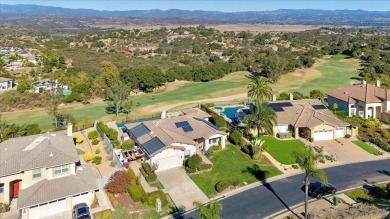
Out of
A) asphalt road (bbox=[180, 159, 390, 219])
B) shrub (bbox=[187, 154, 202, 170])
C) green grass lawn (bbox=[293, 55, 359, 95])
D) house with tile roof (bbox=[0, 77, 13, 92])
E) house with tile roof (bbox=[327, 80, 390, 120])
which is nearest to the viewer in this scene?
asphalt road (bbox=[180, 159, 390, 219])

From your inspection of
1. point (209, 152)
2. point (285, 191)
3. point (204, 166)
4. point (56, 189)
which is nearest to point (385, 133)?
point (285, 191)

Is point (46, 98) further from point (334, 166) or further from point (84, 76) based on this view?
point (334, 166)

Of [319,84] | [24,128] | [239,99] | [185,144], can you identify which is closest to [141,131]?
[185,144]

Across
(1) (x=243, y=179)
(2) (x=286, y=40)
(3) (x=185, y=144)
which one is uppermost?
(2) (x=286, y=40)

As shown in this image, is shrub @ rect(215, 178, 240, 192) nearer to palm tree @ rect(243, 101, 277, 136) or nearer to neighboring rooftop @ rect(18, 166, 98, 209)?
neighboring rooftop @ rect(18, 166, 98, 209)

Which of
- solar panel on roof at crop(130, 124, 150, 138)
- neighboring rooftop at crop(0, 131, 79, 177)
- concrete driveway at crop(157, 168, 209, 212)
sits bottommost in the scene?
concrete driveway at crop(157, 168, 209, 212)

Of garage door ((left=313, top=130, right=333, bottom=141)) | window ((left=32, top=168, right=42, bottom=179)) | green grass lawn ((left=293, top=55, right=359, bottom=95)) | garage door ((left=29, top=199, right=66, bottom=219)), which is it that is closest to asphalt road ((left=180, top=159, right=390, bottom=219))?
garage door ((left=313, top=130, right=333, bottom=141))

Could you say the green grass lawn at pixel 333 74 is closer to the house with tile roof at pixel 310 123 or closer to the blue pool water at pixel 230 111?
the blue pool water at pixel 230 111
